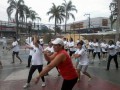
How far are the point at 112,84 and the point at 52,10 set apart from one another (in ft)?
189

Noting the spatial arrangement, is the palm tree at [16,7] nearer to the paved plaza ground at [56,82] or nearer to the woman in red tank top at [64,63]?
the paved plaza ground at [56,82]

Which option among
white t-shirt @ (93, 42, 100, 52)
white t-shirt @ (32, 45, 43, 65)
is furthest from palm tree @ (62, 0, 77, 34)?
white t-shirt @ (32, 45, 43, 65)

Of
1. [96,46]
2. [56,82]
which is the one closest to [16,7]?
[96,46]

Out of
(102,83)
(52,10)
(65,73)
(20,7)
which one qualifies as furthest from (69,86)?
(52,10)

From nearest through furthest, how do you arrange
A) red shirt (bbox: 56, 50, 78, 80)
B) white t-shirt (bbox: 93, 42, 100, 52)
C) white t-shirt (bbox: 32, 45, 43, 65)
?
1. red shirt (bbox: 56, 50, 78, 80)
2. white t-shirt (bbox: 32, 45, 43, 65)
3. white t-shirt (bbox: 93, 42, 100, 52)

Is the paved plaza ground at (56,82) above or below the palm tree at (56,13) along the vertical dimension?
below

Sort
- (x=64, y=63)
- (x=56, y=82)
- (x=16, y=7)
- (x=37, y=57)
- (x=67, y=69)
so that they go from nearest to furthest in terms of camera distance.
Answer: (x=64, y=63) < (x=67, y=69) < (x=37, y=57) < (x=56, y=82) < (x=16, y=7)

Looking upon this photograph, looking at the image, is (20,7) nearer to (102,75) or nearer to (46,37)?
(46,37)

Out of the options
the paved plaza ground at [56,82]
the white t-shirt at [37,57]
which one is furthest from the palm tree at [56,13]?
the white t-shirt at [37,57]

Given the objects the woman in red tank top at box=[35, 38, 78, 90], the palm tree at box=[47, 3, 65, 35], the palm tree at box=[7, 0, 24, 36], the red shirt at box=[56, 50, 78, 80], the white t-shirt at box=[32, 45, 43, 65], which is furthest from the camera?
the palm tree at box=[47, 3, 65, 35]

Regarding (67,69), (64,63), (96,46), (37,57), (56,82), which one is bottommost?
(56,82)

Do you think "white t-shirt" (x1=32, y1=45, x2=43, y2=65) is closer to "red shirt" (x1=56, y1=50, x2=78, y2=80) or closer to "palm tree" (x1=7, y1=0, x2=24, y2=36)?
"red shirt" (x1=56, y1=50, x2=78, y2=80)

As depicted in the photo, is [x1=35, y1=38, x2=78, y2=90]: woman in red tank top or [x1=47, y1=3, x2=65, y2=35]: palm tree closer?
[x1=35, y1=38, x2=78, y2=90]: woman in red tank top

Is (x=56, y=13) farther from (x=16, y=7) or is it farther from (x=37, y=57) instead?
(x=37, y=57)
